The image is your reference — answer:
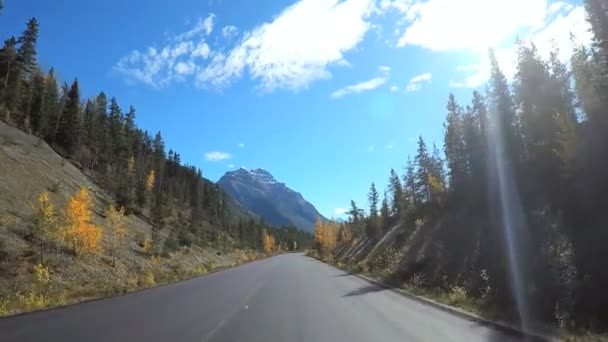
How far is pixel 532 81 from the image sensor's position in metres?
39.5

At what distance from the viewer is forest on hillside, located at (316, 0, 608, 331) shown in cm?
1507

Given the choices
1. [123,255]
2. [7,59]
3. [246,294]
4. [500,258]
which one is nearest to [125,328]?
[246,294]

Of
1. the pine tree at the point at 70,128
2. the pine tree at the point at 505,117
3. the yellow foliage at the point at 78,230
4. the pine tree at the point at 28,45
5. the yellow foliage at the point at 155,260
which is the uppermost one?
the pine tree at the point at 28,45

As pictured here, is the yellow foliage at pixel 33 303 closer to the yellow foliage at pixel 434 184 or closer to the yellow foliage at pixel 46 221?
the yellow foliage at pixel 46 221

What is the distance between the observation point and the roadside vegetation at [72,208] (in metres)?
31.7

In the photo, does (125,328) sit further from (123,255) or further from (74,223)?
(123,255)

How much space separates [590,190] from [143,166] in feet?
356

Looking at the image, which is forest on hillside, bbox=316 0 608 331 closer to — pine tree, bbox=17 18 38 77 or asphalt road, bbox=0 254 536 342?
asphalt road, bbox=0 254 536 342

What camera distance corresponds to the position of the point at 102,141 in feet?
319

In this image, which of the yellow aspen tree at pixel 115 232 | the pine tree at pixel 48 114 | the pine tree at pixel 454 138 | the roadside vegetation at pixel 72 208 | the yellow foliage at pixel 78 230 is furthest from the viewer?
the pine tree at pixel 48 114

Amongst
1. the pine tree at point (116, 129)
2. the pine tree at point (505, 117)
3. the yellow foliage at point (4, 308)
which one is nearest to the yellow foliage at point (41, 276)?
the yellow foliage at point (4, 308)

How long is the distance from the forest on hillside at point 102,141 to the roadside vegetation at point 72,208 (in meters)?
0.22

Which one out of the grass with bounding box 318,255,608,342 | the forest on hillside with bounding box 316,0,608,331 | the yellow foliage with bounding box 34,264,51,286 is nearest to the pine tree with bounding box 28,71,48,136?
the yellow foliage with bounding box 34,264,51,286

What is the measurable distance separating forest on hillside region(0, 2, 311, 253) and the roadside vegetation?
224mm
